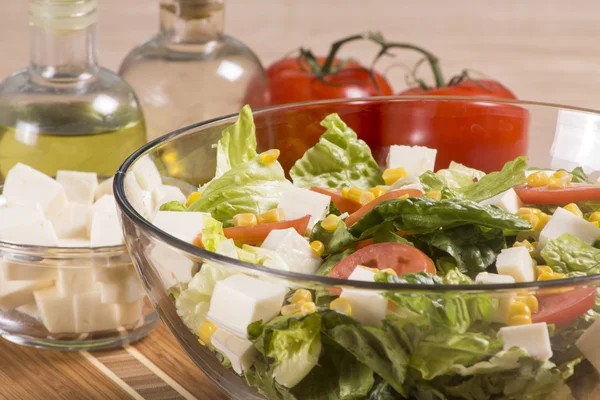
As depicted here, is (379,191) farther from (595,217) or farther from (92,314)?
(92,314)

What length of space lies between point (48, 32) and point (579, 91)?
249 cm

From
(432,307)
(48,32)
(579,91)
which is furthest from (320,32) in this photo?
(432,307)

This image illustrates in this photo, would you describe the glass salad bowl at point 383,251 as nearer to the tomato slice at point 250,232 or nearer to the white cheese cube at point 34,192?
the tomato slice at point 250,232

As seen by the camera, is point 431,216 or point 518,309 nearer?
point 518,309

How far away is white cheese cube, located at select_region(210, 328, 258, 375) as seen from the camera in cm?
118

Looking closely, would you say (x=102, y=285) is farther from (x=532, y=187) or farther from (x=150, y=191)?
(x=532, y=187)

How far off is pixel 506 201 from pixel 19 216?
929 millimetres

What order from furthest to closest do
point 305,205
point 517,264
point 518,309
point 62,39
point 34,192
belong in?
point 62,39, point 34,192, point 305,205, point 517,264, point 518,309

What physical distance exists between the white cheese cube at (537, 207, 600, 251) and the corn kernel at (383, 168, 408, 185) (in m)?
0.32

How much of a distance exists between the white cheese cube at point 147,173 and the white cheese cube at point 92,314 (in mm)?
256

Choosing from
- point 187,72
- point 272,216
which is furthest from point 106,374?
point 187,72

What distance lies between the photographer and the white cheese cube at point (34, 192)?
183 cm

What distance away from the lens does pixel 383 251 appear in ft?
4.29

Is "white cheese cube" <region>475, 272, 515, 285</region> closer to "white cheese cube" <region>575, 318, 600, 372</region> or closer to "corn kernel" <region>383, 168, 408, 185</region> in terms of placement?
"white cheese cube" <region>575, 318, 600, 372</region>
